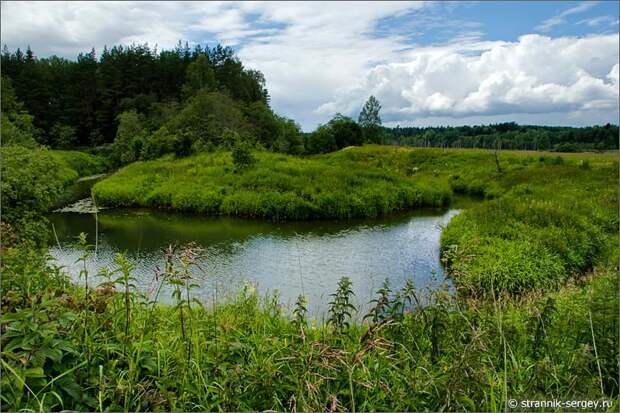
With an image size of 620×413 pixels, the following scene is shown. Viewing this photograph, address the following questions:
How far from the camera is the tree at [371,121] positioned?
65344 mm

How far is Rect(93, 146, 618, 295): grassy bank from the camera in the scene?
12.6 meters

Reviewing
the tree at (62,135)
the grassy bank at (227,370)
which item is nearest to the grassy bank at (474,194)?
the grassy bank at (227,370)

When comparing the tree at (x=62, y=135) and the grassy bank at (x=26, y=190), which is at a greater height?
the tree at (x=62, y=135)

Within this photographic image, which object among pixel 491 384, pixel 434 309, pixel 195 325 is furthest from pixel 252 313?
pixel 491 384

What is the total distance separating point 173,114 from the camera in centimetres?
4472

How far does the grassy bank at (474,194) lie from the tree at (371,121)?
2417 cm

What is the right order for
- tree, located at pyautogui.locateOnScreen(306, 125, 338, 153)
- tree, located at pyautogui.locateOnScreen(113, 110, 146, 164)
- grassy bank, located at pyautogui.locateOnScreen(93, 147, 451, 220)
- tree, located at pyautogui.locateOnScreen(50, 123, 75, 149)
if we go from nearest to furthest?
grassy bank, located at pyautogui.locateOnScreen(93, 147, 451, 220) → tree, located at pyautogui.locateOnScreen(113, 110, 146, 164) → tree, located at pyautogui.locateOnScreen(50, 123, 75, 149) → tree, located at pyautogui.locateOnScreen(306, 125, 338, 153)

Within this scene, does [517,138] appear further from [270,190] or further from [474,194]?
[270,190]

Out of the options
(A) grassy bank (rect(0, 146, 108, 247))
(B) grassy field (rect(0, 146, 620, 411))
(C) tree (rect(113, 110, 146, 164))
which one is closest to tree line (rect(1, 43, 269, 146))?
(C) tree (rect(113, 110, 146, 164))

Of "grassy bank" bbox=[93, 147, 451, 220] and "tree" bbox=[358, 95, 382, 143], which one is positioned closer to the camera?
"grassy bank" bbox=[93, 147, 451, 220]

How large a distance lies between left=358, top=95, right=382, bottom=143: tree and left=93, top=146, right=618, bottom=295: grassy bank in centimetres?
2417

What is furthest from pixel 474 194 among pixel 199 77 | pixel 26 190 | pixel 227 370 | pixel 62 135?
pixel 62 135

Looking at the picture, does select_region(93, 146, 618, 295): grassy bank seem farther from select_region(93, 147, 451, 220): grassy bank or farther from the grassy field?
the grassy field

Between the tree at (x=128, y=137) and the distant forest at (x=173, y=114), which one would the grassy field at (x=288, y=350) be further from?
the tree at (x=128, y=137)
